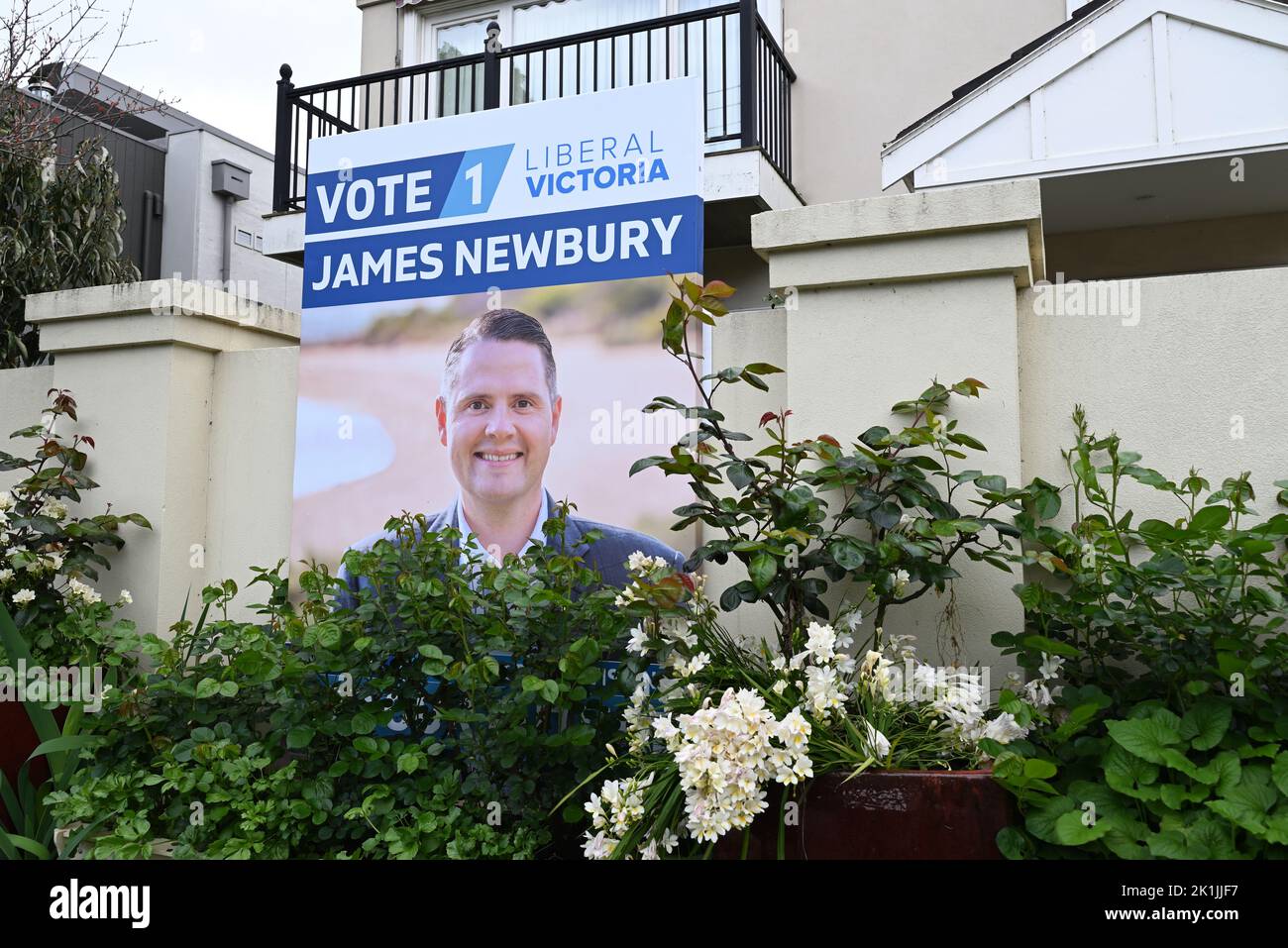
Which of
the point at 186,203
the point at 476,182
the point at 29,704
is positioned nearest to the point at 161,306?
the point at 476,182

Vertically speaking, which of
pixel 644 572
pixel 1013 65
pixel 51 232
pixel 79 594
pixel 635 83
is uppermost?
pixel 635 83

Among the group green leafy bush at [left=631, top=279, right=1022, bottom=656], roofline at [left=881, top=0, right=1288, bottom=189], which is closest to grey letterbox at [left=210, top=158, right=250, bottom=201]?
roofline at [left=881, top=0, right=1288, bottom=189]

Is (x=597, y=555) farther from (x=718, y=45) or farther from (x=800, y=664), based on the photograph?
(x=718, y=45)

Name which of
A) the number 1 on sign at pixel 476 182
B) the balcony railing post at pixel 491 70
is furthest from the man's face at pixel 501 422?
the balcony railing post at pixel 491 70

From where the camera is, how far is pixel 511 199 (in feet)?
14.7

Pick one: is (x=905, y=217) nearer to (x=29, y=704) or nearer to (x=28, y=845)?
(x=29, y=704)

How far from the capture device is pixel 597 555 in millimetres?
4176

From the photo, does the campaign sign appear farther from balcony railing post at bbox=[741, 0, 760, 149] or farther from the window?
the window

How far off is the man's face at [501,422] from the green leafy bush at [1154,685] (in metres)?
2.05

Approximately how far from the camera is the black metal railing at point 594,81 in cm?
676

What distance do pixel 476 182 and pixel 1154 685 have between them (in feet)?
10.9

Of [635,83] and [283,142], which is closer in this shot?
[635,83]
